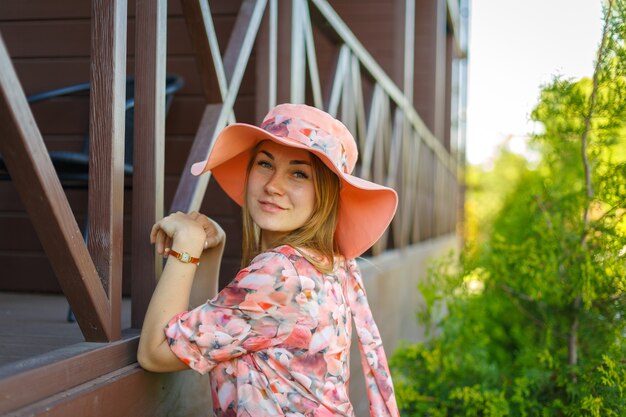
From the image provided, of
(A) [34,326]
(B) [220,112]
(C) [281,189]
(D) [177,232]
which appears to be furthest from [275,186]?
(A) [34,326]

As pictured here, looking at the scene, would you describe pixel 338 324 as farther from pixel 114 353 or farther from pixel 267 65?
pixel 267 65

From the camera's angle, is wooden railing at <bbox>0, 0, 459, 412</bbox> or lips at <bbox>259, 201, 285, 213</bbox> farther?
lips at <bbox>259, 201, 285, 213</bbox>

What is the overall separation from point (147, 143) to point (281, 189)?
13.2 inches

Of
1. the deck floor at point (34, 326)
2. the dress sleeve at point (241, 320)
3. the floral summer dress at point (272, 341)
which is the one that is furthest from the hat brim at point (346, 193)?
the deck floor at point (34, 326)

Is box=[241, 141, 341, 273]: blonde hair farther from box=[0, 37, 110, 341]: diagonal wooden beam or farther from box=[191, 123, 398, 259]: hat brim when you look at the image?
box=[0, 37, 110, 341]: diagonal wooden beam

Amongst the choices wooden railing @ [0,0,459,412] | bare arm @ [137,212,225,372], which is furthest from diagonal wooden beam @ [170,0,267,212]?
bare arm @ [137,212,225,372]

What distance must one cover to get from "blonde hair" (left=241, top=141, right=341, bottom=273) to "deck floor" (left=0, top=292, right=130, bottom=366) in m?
0.50

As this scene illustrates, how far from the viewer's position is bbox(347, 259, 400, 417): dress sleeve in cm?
184

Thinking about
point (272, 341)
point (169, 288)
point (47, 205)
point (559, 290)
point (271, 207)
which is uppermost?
point (47, 205)

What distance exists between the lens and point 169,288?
1.55 metres

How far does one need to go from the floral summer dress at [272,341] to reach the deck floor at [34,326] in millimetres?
422

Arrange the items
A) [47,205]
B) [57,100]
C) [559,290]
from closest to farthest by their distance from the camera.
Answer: [47,205] → [559,290] → [57,100]

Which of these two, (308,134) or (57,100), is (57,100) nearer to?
(57,100)

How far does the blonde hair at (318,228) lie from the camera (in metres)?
1.70
